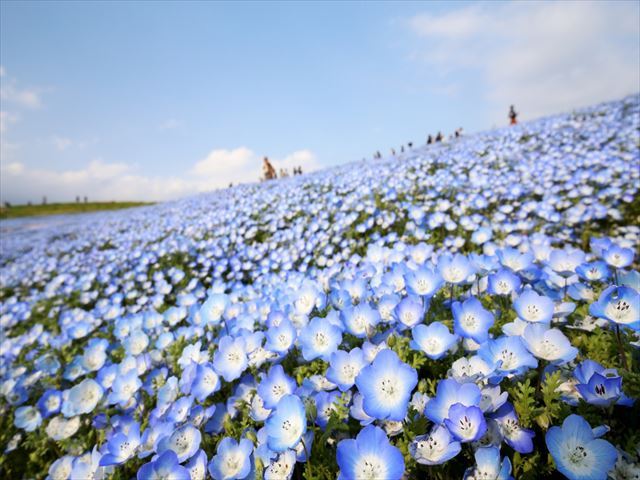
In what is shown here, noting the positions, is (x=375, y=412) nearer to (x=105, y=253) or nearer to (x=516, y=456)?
(x=516, y=456)

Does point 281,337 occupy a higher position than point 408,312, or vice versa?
point 408,312

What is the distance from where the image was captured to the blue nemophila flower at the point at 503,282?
1813 mm

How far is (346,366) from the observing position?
149cm

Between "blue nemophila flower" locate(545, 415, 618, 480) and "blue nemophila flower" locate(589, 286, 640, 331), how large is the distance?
53 cm

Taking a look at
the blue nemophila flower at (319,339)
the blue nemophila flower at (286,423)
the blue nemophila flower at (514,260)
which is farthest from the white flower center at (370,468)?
the blue nemophila flower at (514,260)

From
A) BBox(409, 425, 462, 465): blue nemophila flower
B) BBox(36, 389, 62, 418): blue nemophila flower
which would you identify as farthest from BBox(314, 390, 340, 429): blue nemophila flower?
BBox(36, 389, 62, 418): blue nemophila flower

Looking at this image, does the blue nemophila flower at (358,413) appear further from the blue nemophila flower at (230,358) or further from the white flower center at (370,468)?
the blue nemophila flower at (230,358)

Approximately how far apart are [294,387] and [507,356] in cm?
85

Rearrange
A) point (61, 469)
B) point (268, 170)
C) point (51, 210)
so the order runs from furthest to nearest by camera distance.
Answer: point (51, 210)
point (268, 170)
point (61, 469)

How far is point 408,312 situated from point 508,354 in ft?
1.52

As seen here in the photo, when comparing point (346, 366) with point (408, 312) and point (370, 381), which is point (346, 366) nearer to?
point (370, 381)

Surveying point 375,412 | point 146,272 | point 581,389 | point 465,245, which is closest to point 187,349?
point 375,412

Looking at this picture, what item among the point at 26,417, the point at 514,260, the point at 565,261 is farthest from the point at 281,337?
the point at 26,417

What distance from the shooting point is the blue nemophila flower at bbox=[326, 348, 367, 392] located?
1444 mm
